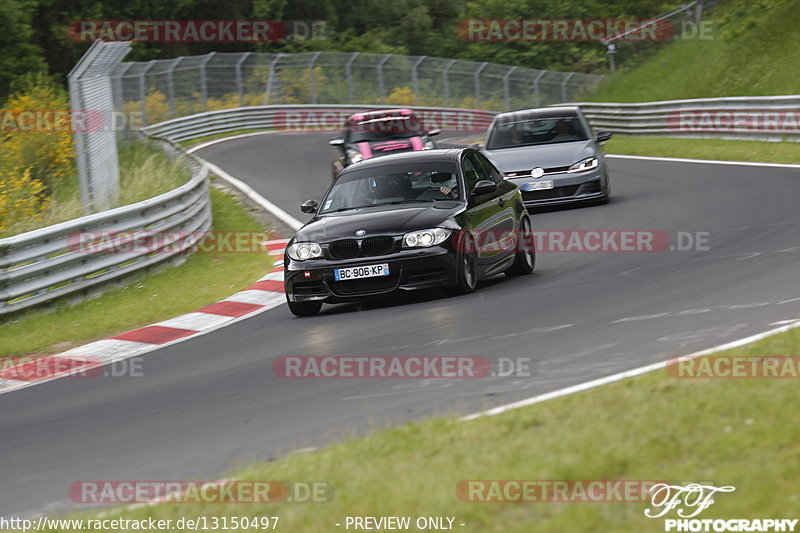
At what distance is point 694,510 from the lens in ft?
14.3

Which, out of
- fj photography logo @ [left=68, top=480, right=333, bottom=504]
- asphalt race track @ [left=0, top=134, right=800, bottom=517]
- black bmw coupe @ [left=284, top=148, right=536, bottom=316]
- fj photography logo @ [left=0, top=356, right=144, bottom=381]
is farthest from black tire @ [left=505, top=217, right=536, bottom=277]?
fj photography logo @ [left=68, top=480, right=333, bottom=504]

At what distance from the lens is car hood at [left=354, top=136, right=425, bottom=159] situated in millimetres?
23156

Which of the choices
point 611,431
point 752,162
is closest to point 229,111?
point 752,162

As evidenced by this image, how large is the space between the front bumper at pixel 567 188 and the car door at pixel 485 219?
17.9ft

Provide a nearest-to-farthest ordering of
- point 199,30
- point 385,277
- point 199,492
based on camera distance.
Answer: point 199,492 < point 385,277 < point 199,30

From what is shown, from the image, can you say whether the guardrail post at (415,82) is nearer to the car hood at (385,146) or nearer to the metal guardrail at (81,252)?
the car hood at (385,146)

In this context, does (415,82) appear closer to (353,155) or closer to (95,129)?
(353,155)

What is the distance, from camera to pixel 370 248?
11070 millimetres

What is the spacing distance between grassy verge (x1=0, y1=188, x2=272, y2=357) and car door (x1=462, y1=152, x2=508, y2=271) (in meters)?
3.25

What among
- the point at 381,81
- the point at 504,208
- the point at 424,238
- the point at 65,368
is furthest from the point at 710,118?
the point at 65,368

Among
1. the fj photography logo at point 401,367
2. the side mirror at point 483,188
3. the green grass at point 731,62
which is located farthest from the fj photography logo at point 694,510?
the green grass at point 731,62

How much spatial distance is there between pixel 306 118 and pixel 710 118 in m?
22.2

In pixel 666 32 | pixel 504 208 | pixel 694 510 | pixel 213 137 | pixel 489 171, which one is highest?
pixel 694 510

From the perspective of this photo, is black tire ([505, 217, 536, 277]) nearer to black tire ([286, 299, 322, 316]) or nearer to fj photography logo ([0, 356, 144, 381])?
black tire ([286, 299, 322, 316])
